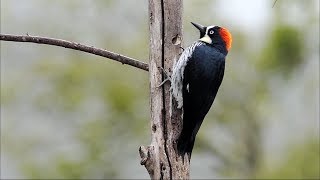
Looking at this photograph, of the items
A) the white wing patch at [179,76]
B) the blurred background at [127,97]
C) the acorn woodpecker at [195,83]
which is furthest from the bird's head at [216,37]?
the blurred background at [127,97]

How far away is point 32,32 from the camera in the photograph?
1094 cm

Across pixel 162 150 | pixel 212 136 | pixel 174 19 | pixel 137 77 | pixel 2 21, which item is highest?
pixel 174 19

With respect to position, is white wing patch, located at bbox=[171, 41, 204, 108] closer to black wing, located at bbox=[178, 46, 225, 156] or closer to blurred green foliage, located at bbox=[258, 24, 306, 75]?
black wing, located at bbox=[178, 46, 225, 156]

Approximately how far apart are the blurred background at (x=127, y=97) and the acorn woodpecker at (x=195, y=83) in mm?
6567

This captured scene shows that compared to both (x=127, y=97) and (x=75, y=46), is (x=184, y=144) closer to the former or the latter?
(x=75, y=46)

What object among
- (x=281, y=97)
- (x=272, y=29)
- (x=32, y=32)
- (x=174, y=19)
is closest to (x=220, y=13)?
(x=272, y=29)

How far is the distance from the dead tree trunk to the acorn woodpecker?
35 mm

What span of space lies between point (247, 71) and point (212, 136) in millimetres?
1038

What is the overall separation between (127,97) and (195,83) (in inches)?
297

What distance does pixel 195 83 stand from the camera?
390 cm

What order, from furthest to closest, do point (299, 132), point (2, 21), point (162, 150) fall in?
point (2, 21) → point (299, 132) → point (162, 150)

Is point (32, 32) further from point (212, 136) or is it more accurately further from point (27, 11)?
point (212, 136)

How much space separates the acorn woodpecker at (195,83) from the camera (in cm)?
367

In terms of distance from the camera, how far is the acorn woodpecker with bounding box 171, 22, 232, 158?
3.67m
